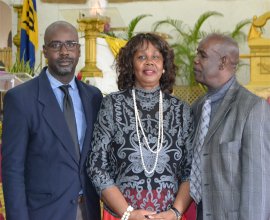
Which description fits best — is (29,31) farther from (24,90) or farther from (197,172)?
(197,172)

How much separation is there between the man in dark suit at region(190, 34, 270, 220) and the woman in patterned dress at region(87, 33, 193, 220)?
9 cm

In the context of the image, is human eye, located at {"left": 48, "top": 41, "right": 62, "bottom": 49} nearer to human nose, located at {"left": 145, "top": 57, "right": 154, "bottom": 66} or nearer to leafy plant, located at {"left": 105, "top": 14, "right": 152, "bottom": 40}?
human nose, located at {"left": 145, "top": 57, "right": 154, "bottom": 66}

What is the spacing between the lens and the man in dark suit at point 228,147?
261 cm

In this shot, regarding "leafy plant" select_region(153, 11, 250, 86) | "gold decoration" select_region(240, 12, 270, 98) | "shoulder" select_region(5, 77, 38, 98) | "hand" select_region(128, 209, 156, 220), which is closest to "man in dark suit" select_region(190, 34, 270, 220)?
"hand" select_region(128, 209, 156, 220)

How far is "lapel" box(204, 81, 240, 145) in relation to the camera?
9.05 feet

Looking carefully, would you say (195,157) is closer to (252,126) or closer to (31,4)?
(252,126)

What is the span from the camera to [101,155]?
9.11 feet

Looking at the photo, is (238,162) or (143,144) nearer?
(238,162)

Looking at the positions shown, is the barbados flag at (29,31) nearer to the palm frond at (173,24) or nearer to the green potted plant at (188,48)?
the green potted plant at (188,48)

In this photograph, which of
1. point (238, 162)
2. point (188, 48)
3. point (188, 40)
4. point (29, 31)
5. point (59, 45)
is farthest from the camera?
point (188, 40)

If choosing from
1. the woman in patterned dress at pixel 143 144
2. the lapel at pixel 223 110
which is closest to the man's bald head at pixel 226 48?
the lapel at pixel 223 110

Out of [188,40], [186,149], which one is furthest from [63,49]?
[188,40]

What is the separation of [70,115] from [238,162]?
2.67ft

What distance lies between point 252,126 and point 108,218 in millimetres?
823
